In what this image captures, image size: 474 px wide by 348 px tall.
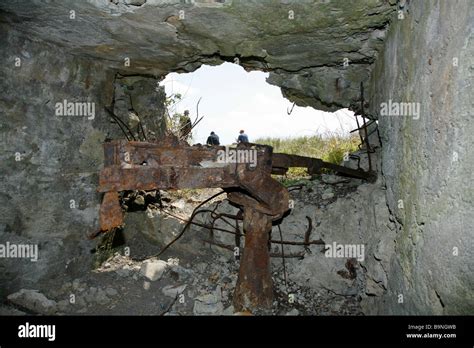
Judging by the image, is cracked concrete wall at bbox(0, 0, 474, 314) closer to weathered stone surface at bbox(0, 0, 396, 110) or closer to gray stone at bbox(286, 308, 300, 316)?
weathered stone surface at bbox(0, 0, 396, 110)

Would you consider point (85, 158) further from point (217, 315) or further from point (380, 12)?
point (380, 12)

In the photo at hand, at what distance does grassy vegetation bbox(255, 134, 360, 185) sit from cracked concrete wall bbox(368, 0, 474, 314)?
1863 mm

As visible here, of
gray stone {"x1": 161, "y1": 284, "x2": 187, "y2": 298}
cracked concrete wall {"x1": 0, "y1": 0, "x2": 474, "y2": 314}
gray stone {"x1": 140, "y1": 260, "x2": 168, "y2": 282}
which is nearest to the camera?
cracked concrete wall {"x1": 0, "y1": 0, "x2": 474, "y2": 314}

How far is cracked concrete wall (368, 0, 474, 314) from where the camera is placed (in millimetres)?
1510

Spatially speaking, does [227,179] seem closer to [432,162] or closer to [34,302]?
[432,162]

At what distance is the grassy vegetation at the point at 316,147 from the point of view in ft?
15.4

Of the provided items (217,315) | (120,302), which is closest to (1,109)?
(120,302)

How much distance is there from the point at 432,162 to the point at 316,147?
470 cm

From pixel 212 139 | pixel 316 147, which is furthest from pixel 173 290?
pixel 212 139

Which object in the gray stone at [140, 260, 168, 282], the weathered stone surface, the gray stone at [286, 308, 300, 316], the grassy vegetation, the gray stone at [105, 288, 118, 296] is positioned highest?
the weathered stone surface

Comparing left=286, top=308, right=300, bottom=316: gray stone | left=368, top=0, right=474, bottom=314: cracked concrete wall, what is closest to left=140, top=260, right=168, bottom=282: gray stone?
left=286, top=308, right=300, bottom=316: gray stone

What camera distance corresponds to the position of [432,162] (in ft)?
5.96

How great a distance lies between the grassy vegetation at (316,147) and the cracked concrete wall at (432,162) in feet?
6.11
